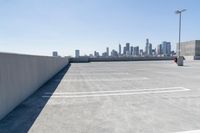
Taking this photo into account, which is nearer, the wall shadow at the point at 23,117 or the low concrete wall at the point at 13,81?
the wall shadow at the point at 23,117

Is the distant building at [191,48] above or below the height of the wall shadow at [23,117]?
above

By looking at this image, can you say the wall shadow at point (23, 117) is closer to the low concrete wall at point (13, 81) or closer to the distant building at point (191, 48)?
the low concrete wall at point (13, 81)

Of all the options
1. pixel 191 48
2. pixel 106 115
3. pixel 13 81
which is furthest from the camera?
pixel 191 48

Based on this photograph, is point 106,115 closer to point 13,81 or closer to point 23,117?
point 23,117

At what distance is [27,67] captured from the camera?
8445 millimetres

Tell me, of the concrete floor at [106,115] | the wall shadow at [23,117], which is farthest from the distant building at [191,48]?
the wall shadow at [23,117]

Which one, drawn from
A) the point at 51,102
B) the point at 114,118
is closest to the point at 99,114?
the point at 114,118

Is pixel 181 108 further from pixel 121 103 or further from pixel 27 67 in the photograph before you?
pixel 27 67

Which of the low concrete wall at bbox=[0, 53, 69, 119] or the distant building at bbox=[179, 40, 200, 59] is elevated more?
the distant building at bbox=[179, 40, 200, 59]

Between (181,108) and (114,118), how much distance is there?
239 centimetres

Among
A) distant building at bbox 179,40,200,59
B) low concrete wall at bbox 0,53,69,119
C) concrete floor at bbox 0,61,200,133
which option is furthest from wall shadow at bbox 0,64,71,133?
distant building at bbox 179,40,200,59

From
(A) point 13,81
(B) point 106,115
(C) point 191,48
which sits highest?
(C) point 191,48

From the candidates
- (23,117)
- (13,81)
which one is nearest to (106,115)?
(23,117)

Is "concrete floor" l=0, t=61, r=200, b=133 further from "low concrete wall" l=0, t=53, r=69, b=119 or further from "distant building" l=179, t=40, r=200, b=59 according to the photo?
"distant building" l=179, t=40, r=200, b=59
